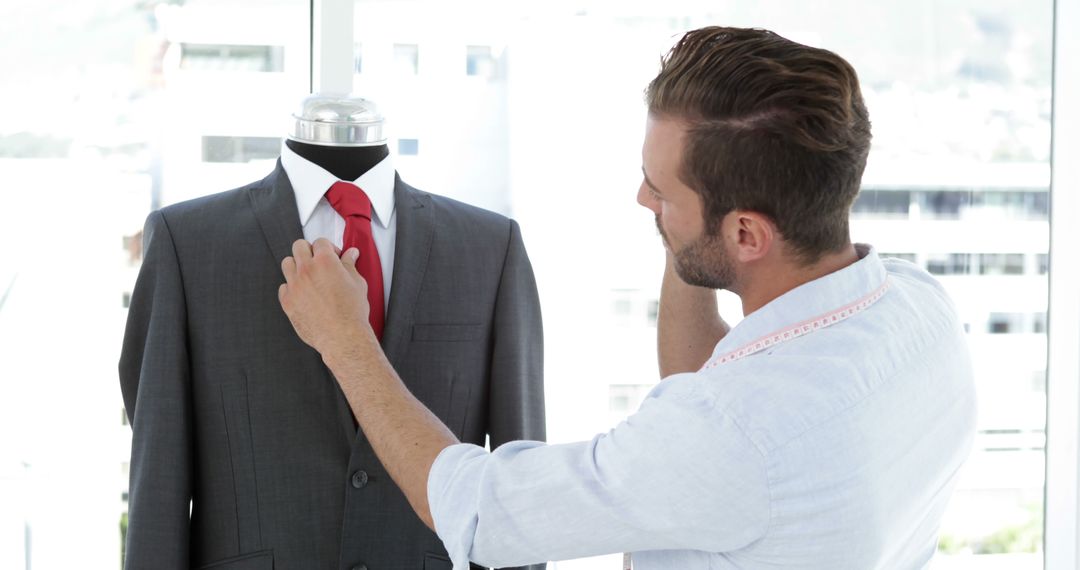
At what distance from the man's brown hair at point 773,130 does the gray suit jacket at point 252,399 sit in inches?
21.1

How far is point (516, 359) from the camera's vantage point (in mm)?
1806

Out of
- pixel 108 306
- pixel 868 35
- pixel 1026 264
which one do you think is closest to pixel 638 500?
pixel 108 306

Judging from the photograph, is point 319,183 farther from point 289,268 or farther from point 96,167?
point 96,167

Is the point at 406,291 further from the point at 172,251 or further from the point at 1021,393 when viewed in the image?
the point at 1021,393

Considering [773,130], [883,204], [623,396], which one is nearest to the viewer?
[773,130]

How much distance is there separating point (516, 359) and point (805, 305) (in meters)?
0.55

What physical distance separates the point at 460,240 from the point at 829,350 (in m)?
0.69

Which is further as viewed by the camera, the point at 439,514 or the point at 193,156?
the point at 193,156

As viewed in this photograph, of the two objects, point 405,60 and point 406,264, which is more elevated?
point 405,60

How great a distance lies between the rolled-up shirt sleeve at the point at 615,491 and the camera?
1.28 m

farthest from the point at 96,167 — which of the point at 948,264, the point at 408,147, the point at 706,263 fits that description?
the point at 948,264

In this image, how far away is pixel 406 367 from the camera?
5.71 feet

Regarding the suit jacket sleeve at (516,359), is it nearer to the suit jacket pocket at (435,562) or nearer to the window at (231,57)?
the suit jacket pocket at (435,562)

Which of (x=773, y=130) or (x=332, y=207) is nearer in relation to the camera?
(x=773, y=130)
